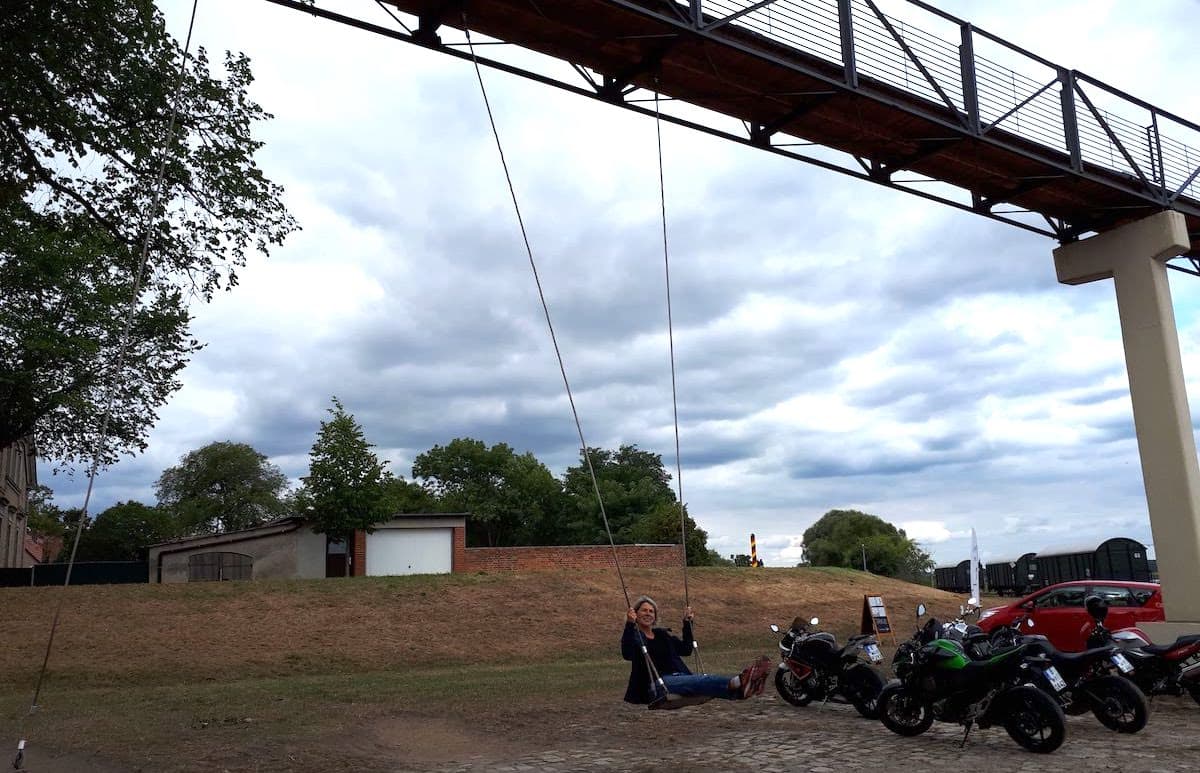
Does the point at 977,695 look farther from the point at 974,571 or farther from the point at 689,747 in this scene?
the point at 974,571

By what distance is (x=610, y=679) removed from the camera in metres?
17.4

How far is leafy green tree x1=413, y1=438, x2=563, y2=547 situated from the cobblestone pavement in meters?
62.3

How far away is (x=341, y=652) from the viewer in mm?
23594

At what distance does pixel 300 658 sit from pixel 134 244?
39.3ft

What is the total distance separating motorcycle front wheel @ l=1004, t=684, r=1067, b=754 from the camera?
8258 mm

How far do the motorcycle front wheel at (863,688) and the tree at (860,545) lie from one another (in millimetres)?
76779

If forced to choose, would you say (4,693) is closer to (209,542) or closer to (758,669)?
(758,669)

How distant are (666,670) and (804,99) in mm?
8797

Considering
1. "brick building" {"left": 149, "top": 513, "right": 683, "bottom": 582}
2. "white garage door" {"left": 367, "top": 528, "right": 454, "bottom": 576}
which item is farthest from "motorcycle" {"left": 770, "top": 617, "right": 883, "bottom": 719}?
"white garage door" {"left": 367, "top": 528, "right": 454, "bottom": 576}

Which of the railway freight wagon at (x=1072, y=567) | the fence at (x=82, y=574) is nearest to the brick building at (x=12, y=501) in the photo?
the fence at (x=82, y=574)

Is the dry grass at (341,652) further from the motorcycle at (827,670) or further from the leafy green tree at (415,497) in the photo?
the leafy green tree at (415,497)

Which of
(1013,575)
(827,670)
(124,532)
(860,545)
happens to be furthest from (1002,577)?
(124,532)

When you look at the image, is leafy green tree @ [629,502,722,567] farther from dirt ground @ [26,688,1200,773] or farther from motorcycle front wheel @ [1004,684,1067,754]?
motorcycle front wheel @ [1004,684,1067,754]

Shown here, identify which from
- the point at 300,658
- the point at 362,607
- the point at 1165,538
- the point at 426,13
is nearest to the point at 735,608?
the point at 362,607
